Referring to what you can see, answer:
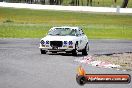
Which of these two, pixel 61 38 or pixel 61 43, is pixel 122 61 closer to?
pixel 61 43

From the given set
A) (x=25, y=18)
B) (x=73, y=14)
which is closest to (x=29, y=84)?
(x=25, y=18)

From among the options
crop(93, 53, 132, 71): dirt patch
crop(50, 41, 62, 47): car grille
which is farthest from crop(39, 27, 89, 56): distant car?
crop(93, 53, 132, 71): dirt patch

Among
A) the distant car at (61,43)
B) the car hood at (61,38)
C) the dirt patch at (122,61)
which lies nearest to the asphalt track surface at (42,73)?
the dirt patch at (122,61)

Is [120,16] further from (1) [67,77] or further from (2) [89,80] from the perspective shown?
(2) [89,80]

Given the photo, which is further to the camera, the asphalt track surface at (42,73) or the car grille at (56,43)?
the car grille at (56,43)

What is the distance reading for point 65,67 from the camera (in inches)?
754

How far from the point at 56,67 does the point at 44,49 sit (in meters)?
6.33

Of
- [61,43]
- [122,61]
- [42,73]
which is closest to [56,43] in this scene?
[61,43]

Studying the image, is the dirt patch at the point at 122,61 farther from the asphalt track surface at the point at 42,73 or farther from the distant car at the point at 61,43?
the distant car at the point at 61,43

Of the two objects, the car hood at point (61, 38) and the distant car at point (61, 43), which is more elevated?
the car hood at point (61, 38)

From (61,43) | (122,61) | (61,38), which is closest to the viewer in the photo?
(122,61)

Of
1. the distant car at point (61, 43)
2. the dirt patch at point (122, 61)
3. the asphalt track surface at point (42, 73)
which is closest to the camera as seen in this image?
the asphalt track surface at point (42, 73)

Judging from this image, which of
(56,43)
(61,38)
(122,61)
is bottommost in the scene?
(122,61)

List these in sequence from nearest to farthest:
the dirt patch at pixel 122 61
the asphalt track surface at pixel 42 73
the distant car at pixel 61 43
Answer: the asphalt track surface at pixel 42 73 → the dirt patch at pixel 122 61 → the distant car at pixel 61 43
